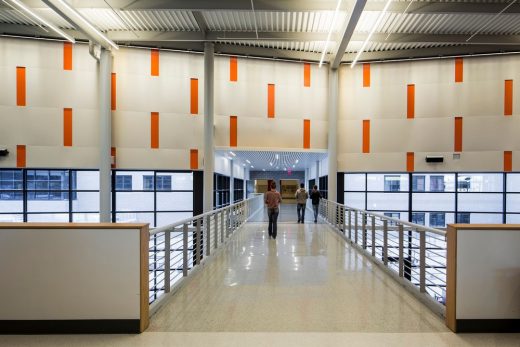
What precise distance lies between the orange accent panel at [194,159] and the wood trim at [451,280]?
343 inches

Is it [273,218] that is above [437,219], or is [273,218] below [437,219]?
above

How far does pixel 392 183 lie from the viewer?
11992mm

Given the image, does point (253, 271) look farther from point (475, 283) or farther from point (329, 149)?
point (329, 149)

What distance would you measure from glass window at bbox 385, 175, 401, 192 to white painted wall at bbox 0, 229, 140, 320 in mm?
10909

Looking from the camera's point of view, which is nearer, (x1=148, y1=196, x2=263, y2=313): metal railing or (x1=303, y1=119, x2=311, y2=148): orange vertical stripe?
(x1=148, y1=196, x2=263, y2=313): metal railing

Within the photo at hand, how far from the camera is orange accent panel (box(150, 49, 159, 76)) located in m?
10.7

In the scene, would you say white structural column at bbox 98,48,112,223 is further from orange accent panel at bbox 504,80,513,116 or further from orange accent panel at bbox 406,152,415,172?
orange accent panel at bbox 504,80,513,116

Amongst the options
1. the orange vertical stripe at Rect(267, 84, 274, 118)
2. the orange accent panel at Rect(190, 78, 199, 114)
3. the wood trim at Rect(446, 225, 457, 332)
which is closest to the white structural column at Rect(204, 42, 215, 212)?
the orange accent panel at Rect(190, 78, 199, 114)

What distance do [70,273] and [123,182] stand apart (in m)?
8.34

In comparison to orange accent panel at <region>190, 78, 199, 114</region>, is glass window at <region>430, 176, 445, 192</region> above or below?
below

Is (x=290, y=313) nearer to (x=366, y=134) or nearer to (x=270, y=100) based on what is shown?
(x=270, y=100)

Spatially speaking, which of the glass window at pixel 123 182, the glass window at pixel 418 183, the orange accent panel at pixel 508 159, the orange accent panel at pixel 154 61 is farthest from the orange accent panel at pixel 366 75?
the glass window at pixel 123 182

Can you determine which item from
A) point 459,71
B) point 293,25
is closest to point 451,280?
point 293,25

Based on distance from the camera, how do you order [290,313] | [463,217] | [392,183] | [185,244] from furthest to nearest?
[392,183], [463,217], [185,244], [290,313]
